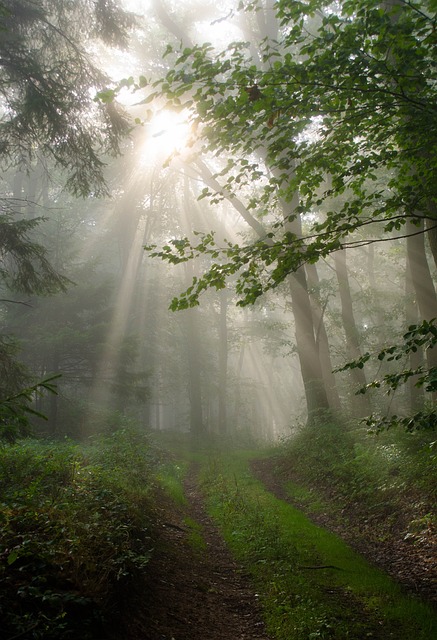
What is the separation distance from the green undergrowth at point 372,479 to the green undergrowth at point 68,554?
376cm

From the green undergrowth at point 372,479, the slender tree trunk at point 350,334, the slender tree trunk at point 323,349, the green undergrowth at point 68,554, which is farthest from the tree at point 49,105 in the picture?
the slender tree trunk at point 350,334

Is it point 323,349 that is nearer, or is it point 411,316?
point 323,349

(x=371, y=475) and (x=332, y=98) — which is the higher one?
(x=332, y=98)

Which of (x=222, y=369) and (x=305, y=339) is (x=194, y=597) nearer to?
(x=305, y=339)

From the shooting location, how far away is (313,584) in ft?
19.3

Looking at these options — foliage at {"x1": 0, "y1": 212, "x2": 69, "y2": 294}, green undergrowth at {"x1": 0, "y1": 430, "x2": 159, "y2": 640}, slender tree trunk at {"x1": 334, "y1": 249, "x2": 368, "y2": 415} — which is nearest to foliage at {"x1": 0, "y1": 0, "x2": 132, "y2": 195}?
foliage at {"x1": 0, "y1": 212, "x2": 69, "y2": 294}

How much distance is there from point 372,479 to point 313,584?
470 centimetres

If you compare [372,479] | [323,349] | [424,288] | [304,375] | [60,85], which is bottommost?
[372,479]

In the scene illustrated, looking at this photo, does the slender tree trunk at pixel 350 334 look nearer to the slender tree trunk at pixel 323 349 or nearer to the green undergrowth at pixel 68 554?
the slender tree trunk at pixel 323 349

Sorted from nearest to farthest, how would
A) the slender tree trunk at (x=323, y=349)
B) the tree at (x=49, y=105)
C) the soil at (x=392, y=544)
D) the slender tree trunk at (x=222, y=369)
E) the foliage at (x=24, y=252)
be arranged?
the soil at (x=392, y=544)
the foliage at (x=24, y=252)
the tree at (x=49, y=105)
the slender tree trunk at (x=323, y=349)
the slender tree trunk at (x=222, y=369)

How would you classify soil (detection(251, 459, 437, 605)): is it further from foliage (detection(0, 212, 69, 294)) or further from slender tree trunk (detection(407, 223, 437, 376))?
foliage (detection(0, 212, 69, 294))

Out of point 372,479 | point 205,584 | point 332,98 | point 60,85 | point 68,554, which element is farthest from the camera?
point 372,479

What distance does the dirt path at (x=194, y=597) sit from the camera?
4789mm

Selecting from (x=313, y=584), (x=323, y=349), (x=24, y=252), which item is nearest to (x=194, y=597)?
(x=313, y=584)
